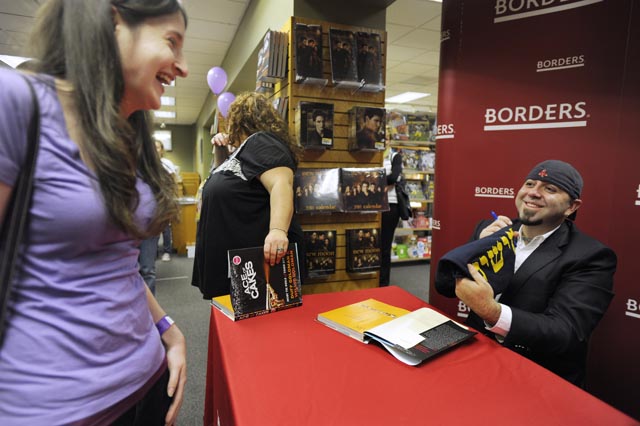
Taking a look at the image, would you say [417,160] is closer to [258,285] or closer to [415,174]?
[415,174]

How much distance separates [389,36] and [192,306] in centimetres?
446

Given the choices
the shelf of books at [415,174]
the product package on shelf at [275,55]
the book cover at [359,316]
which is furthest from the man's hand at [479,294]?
the shelf of books at [415,174]

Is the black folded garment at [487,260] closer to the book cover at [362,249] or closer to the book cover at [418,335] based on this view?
the book cover at [418,335]

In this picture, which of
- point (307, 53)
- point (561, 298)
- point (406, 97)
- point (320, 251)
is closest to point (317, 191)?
point (320, 251)

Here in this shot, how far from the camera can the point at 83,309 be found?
60cm

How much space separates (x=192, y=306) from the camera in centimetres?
378

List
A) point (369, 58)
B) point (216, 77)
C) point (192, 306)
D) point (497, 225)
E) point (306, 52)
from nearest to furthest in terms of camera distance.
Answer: point (497, 225)
point (306, 52)
point (369, 58)
point (192, 306)
point (216, 77)

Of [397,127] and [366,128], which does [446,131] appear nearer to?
[366,128]

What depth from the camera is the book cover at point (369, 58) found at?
2623mm

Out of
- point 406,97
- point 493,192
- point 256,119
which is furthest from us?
point 406,97

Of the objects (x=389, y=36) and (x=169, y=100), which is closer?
(x=389, y=36)

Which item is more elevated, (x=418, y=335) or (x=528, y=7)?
(x=528, y=7)

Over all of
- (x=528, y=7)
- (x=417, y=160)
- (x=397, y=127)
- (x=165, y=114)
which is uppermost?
(x=165, y=114)

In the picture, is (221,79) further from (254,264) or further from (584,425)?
(584,425)
